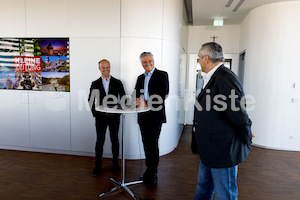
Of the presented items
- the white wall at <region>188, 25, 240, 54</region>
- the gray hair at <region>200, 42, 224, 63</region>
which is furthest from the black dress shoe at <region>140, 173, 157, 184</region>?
the white wall at <region>188, 25, 240, 54</region>

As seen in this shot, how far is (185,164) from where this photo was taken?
3848mm

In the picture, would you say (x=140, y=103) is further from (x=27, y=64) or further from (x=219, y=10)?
(x=219, y=10)

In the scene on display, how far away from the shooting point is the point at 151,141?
3.04m

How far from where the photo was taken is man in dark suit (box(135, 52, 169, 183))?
9.64 ft

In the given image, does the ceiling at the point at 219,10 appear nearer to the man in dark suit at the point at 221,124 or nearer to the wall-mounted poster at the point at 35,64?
the wall-mounted poster at the point at 35,64

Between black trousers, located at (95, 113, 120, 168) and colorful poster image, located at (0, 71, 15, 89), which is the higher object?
colorful poster image, located at (0, 71, 15, 89)

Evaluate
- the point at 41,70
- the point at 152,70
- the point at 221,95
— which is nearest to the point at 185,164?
the point at 152,70

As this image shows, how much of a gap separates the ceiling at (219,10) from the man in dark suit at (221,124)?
3562mm

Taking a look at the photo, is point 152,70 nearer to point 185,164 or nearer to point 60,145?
point 185,164

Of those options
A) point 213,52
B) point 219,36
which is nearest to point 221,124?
point 213,52

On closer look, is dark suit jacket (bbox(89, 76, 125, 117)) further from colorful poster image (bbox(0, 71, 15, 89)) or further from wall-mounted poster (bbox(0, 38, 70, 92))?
colorful poster image (bbox(0, 71, 15, 89))

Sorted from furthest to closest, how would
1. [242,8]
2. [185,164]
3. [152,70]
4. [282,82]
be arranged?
[242,8] < [282,82] < [185,164] < [152,70]

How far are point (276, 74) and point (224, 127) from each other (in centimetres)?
372

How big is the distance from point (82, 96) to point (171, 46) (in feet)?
6.05
